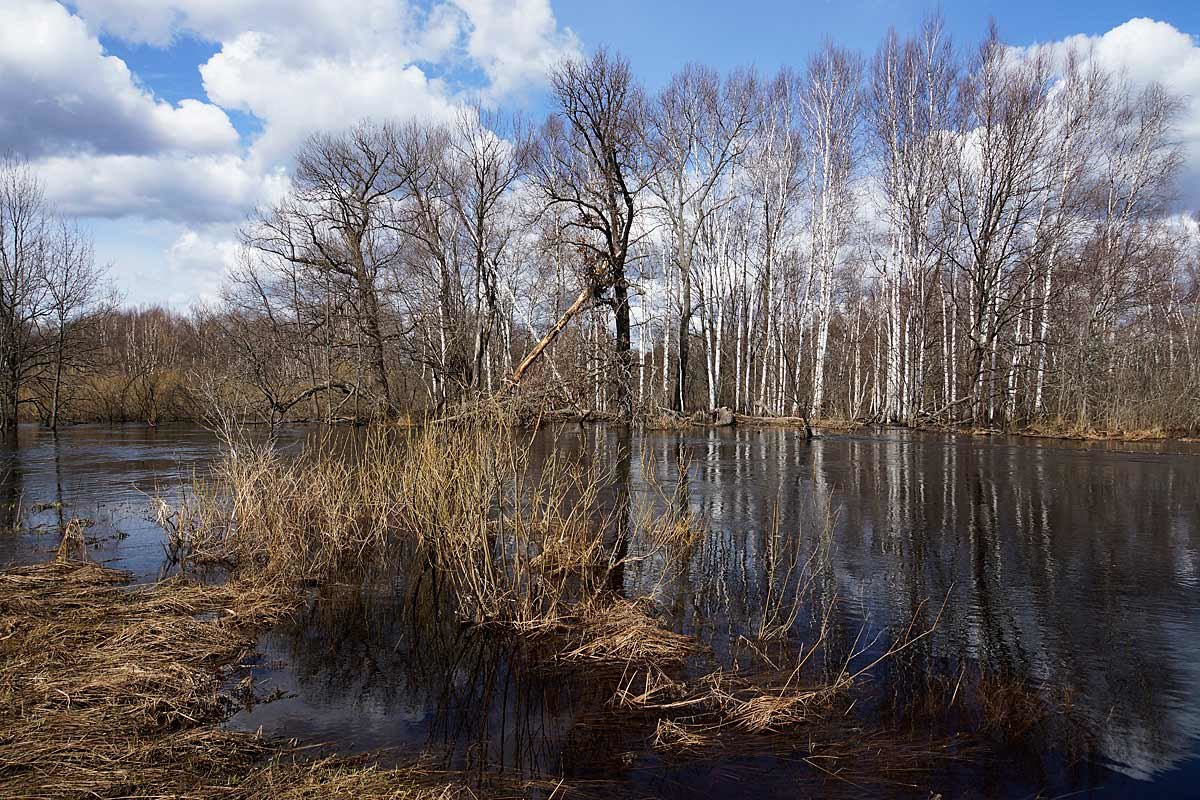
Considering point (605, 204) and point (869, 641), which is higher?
point (605, 204)

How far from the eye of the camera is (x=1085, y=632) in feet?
21.0

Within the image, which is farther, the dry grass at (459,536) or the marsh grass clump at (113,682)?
the dry grass at (459,536)

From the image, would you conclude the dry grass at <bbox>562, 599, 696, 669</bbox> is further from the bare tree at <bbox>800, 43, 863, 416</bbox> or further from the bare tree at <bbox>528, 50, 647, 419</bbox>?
the bare tree at <bbox>800, 43, 863, 416</bbox>

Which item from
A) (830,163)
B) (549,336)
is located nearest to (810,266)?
(830,163)

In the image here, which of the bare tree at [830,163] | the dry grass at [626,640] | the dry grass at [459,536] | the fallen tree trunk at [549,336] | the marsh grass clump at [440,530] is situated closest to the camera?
the dry grass at [626,640]

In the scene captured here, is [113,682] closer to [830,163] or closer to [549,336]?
[549,336]

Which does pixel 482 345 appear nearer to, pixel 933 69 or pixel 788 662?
pixel 933 69

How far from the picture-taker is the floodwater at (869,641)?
4.25 meters

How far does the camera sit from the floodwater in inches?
167

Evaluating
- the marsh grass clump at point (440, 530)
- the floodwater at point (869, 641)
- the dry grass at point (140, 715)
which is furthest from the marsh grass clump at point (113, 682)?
the marsh grass clump at point (440, 530)

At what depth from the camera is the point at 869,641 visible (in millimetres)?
6191

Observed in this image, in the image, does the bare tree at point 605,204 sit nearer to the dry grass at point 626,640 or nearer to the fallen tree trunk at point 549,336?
the fallen tree trunk at point 549,336

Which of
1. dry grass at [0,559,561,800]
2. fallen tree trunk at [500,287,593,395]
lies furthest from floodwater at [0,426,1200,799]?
fallen tree trunk at [500,287,593,395]

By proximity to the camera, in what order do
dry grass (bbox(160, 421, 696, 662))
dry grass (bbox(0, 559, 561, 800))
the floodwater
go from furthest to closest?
dry grass (bbox(160, 421, 696, 662)) < the floodwater < dry grass (bbox(0, 559, 561, 800))
